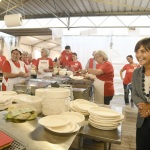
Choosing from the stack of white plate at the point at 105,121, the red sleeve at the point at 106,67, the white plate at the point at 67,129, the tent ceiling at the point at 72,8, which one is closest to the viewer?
the white plate at the point at 67,129

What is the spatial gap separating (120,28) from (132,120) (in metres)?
3.97

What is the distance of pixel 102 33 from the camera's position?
673 centimetres

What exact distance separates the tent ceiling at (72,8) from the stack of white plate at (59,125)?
512cm

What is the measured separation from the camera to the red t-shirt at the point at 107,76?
2914 millimetres

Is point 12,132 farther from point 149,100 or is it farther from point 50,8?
point 50,8

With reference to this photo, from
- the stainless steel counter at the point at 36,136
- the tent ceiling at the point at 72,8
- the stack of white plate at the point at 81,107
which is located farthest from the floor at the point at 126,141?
the tent ceiling at the point at 72,8

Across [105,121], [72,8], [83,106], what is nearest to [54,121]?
[105,121]

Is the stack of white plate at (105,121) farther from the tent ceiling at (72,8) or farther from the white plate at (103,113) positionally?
the tent ceiling at (72,8)

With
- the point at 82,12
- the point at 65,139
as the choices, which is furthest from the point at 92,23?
the point at 65,139

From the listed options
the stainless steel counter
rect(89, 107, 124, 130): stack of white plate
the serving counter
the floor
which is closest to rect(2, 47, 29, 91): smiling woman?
the floor

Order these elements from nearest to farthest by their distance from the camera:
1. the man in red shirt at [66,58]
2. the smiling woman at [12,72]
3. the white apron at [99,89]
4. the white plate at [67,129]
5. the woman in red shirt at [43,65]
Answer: the white plate at [67,129], the smiling woman at [12,72], the white apron at [99,89], the woman in red shirt at [43,65], the man in red shirt at [66,58]

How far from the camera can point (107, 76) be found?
10.0 feet

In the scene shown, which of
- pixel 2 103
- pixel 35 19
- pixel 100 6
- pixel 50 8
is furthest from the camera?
pixel 35 19

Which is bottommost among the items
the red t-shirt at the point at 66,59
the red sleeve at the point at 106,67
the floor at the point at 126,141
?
the floor at the point at 126,141
